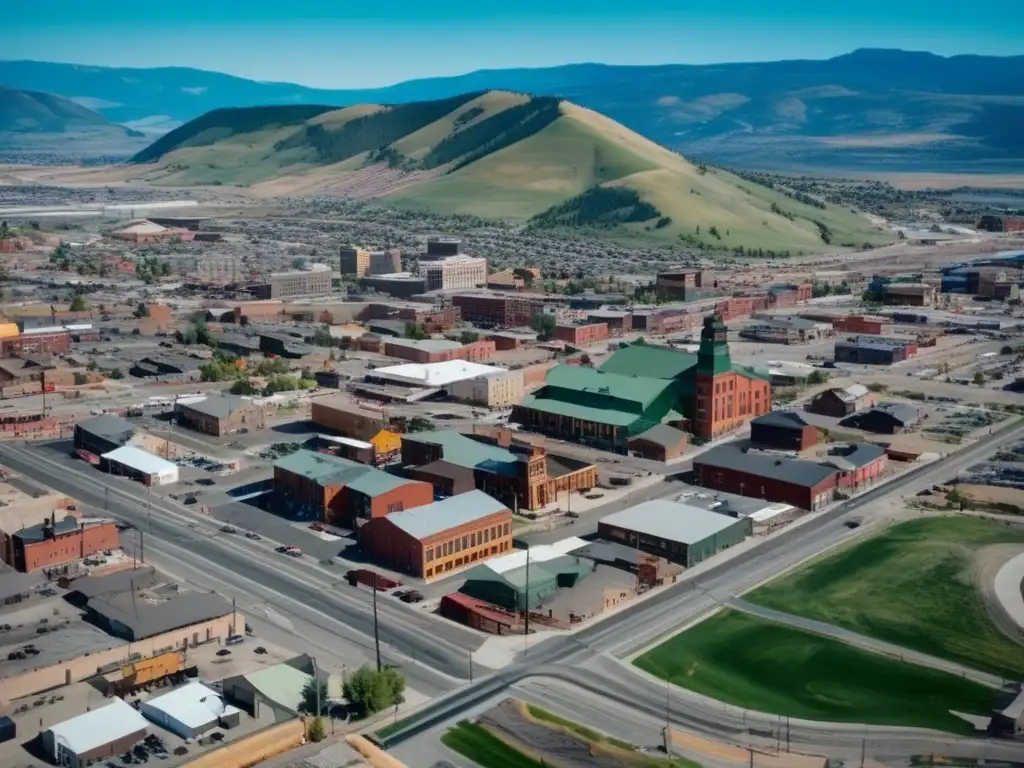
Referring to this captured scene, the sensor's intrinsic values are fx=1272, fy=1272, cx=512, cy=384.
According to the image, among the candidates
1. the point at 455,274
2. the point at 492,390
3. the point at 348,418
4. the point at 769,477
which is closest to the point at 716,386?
the point at 769,477

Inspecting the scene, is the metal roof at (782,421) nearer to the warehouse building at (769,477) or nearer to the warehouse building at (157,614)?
the warehouse building at (769,477)

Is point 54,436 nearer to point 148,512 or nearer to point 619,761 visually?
point 148,512

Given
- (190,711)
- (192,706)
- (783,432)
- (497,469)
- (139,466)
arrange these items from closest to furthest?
(190,711) < (192,706) < (497,469) < (139,466) < (783,432)

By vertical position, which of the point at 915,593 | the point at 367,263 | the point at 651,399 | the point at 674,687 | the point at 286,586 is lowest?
the point at 674,687

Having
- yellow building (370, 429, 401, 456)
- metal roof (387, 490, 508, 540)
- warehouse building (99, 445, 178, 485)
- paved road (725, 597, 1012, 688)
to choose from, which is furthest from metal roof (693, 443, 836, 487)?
warehouse building (99, 445, 178, 485)

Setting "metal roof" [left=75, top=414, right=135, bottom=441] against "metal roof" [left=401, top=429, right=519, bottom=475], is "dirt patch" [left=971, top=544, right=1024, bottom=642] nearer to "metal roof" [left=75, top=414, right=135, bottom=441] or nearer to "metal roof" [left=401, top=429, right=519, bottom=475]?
"metal roof" [left=401, top=429, right=519, bottom=475]

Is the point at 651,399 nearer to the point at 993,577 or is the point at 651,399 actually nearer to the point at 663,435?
the point at 663,435
